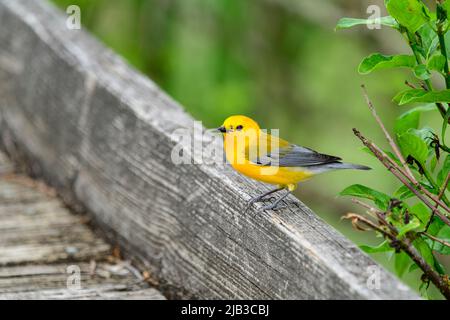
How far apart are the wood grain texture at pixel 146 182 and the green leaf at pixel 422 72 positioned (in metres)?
0.50

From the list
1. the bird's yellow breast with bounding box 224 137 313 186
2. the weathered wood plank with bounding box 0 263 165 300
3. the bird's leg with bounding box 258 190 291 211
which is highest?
the bird's yellow breast with bounding box 224 137 313 186

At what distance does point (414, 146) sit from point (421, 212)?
24 cm

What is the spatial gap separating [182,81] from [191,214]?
330 centimetres

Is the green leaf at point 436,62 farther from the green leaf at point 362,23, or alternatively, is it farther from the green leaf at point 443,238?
the green leaf at point 443,238

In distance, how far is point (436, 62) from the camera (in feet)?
7.11

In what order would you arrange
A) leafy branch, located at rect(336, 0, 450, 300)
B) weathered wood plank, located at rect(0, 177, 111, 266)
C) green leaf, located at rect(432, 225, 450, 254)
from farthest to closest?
1. weathered wood plank, located at rect(0, 177, 111, 266)
2. green leaf, located at rect(432, 225, 450, 254)
3. leafy branch, located at rect(336, 0, 450, 300)

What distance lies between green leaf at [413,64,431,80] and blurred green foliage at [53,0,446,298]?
3.57 meters

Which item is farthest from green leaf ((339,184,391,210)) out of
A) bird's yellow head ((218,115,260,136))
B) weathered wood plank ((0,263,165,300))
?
bird's yellow head ((218,115,260,136))

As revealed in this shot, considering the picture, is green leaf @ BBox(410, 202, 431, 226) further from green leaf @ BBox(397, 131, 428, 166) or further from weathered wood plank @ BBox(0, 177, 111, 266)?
weathered wood plank @ BBox(0, 177, 111, 266)

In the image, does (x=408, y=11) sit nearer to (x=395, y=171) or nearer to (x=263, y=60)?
(x=395, y=171)

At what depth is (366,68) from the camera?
2277 mm

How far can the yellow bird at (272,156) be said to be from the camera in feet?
10.6

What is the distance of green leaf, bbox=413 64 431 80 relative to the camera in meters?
2.17

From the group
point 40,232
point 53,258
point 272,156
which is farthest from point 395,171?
point 40,232
